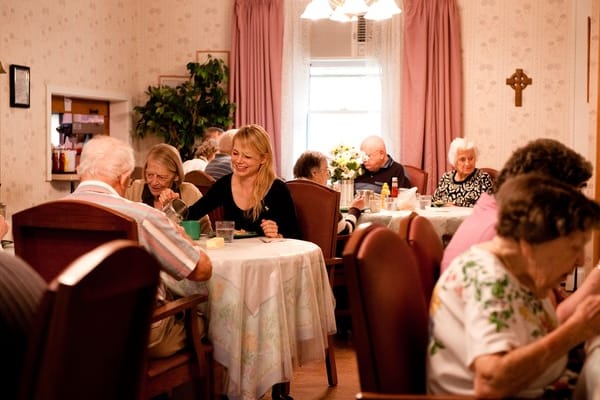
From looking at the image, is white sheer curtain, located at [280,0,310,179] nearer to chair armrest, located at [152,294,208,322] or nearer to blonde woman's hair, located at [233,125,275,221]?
blonde woman's hair, located at [233,125,275,221]

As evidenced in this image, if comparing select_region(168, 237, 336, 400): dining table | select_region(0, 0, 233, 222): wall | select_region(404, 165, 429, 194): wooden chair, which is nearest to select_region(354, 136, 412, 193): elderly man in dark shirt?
select_region(404, 165, 429, 194): wooden chair

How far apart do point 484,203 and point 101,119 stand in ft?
21.2

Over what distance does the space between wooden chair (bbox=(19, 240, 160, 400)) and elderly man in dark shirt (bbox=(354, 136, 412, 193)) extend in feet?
19.7

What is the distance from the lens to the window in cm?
901

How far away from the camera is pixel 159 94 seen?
28.6ft

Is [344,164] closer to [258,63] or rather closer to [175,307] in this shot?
[258,63]

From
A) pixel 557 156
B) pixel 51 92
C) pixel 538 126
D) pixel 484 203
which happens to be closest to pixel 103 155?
pixel 484 203

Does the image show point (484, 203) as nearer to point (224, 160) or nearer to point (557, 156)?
point (557, 156)

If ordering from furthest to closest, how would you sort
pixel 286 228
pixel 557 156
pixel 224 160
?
1. pixel 224 160
2. pixel 286 228
3. pixel 557 156

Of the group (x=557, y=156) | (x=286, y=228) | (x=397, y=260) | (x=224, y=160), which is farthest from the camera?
(x=224, y=160)

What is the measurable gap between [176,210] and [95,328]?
310 centimetres

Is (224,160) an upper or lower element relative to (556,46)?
lower

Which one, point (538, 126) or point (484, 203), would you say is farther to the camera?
point (538, 126)

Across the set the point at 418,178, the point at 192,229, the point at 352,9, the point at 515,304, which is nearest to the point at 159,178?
the point at 192,229
